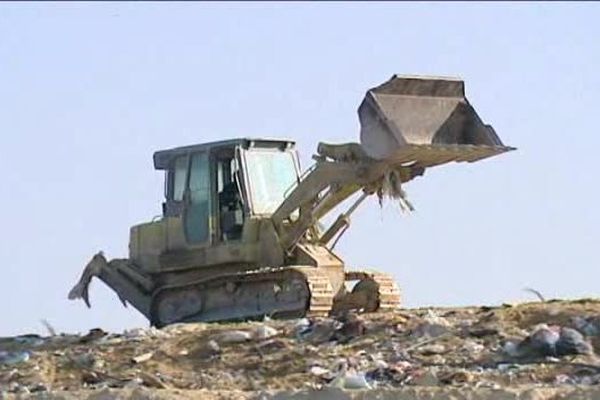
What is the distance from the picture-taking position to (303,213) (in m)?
22.9

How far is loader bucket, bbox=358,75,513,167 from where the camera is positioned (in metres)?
21.2

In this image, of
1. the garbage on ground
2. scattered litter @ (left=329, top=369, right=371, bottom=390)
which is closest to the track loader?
the garbage on ground

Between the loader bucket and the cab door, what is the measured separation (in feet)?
8.67

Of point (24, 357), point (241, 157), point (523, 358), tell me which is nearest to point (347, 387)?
point (523, 358)

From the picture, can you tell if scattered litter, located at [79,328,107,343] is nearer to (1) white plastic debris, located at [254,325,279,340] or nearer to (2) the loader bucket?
(1) white plastic debris, located at [254,325,279,340]

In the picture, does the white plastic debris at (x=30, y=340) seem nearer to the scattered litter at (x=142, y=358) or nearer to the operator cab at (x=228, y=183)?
the scattered litter at (x=142, y=358)

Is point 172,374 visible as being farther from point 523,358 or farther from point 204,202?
point 204,202

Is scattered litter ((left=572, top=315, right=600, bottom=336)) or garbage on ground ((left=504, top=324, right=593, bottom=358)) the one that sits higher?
scattered litter ((left=572, top=315, right=600, bottom=336))

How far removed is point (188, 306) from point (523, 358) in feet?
28.4

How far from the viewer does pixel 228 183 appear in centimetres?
2333

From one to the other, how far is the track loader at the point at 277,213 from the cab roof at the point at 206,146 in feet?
0.06

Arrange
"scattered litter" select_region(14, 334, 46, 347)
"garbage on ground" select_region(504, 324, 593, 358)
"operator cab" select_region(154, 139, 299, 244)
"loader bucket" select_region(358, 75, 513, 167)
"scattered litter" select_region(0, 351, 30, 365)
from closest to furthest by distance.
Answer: "garbage on ground" select_region(504, 324, 593, 358) < "scattered litter" select_region(0, 351, 30, 365) < "scattered litter" select_region(14, 334, 46, 347) < "loader bucket" select_region(358, 75, 513, 167) < "operator cab" select_region(154, 139, 299, 244)

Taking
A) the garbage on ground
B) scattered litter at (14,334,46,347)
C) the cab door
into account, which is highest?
the cab door

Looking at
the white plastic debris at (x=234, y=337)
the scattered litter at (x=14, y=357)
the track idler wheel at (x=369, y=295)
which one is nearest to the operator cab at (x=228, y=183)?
the track idler wheel at (x=369, y=295)
